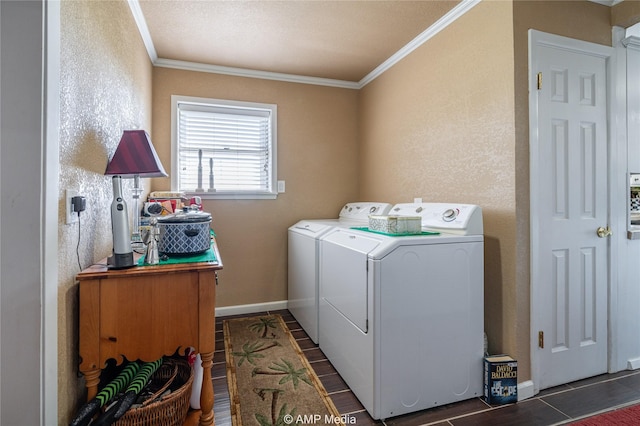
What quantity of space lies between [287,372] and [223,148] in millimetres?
2180

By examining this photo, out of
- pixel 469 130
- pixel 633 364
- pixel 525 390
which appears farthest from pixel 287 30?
pixel 633 364

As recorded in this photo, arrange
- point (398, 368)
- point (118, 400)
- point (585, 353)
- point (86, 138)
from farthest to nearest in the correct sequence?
point (585, 353) < point (398, 368) < point (86, 138) < point (118, 400)

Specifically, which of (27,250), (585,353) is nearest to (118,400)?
(27,250)

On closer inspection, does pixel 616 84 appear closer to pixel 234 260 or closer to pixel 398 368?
pixel 398 368

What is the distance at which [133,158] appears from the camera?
4.71 feet

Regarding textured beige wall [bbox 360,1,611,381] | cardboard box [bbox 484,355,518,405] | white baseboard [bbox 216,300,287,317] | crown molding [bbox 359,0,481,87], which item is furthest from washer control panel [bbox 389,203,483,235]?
white baseboard [bbox 216,300,287,317]

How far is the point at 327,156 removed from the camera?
139 inches

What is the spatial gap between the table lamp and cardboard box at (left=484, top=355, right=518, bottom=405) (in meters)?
1.96

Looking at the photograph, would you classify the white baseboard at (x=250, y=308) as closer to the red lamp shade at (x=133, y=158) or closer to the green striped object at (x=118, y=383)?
the green striped object at (x=118, y=383)

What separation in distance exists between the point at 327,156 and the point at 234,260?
1.50 metres

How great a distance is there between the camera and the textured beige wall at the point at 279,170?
3051 millimetres

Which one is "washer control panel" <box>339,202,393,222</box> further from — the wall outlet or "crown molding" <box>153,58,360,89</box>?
the wall outlet

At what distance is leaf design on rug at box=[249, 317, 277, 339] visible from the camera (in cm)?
274

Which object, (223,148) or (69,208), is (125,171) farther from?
(223,148)
